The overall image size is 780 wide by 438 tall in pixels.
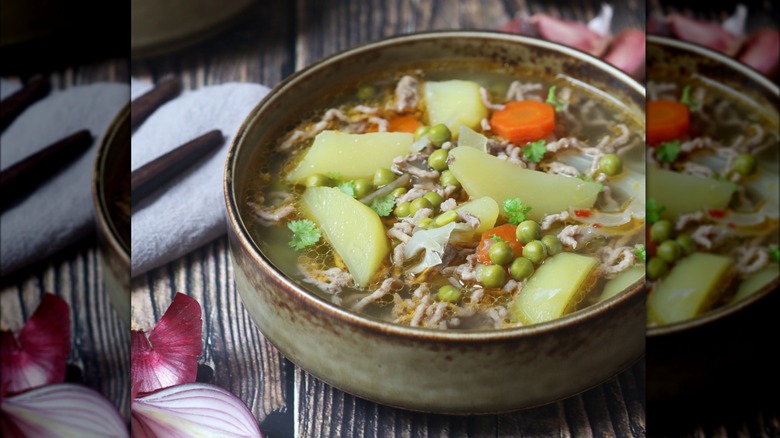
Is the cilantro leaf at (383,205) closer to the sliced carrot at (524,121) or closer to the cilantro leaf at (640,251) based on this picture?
the sliced carrot at (524,121)

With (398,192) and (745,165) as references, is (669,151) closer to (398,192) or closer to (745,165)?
(745,165)

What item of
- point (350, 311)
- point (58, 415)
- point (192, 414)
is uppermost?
point (350, 311)

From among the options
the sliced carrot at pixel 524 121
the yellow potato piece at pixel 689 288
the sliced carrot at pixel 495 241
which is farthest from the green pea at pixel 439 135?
the yellow potato piece at pixel 689 288

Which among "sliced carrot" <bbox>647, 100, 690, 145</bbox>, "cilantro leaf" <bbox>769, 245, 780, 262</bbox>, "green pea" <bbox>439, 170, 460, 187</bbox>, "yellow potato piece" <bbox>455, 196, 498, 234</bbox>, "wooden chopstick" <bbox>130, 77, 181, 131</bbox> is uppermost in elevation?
"sliced carrot" <bbox>647, 100, 690, 145</bbox>

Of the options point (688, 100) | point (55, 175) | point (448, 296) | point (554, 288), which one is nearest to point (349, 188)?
point (448, 296)

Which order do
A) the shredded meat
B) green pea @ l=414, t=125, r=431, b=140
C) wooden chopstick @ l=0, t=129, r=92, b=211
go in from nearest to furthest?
green pea @ l=414, t=125, r=431, b=140, the shredded meat, wooden chopstick @ l=0, t=129, r=92, b=211

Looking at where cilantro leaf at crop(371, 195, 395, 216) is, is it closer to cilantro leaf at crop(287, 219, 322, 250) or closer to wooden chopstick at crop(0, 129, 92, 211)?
cilantro leaf at crop(287, 219, 322, 250)

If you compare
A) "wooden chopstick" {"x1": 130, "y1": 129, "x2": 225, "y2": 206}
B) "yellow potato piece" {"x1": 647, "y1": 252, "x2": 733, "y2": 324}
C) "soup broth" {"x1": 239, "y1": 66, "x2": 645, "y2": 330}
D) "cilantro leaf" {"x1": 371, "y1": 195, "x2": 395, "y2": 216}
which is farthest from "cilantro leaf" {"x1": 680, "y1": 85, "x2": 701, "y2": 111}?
"wooden chopstick" {"x1": 130, "y1": 129, "x2": 225, "y2": 206}
